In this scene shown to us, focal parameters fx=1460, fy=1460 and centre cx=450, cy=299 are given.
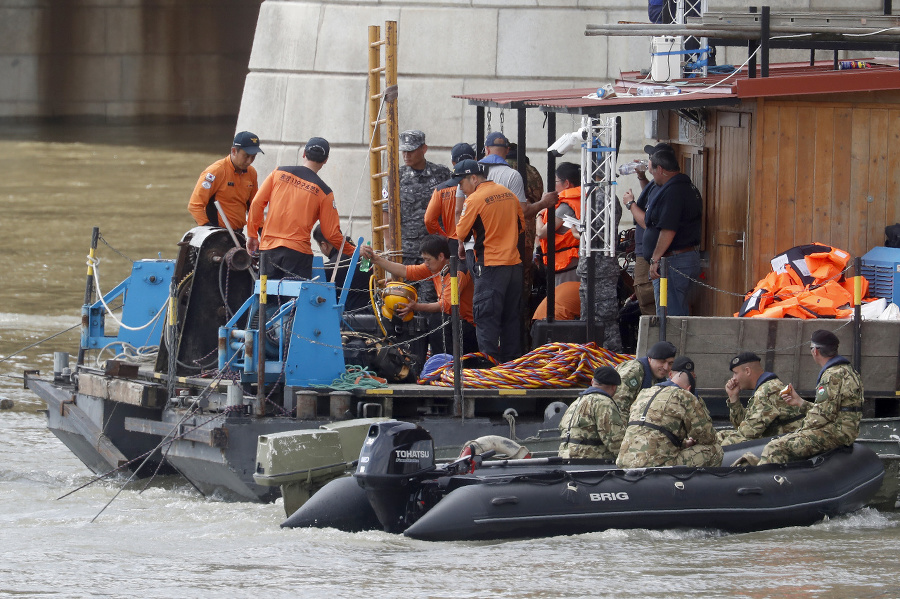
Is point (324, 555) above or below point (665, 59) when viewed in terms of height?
below

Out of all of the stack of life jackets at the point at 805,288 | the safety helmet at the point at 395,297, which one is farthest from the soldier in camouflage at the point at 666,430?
the safety helmet at the point at 395,297

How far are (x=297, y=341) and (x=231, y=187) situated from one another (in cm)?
269

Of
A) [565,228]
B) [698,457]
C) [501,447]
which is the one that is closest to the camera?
[698,457]

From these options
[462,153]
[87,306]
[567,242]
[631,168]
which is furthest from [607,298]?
[87,306]

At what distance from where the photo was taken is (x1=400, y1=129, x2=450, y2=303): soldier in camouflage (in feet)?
44.1

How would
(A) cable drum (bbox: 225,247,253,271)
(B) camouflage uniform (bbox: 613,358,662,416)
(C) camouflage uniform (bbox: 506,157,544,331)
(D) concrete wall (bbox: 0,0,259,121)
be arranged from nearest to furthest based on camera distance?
(B) camouflage uniform (bbox: 613,358,662,416), (A) cable drum (bbox: 225,247,253,271), (C) camouflage uniform (bbox: 506,157,544,331), (D) concrete wall (bbox: 0,0,259,121)

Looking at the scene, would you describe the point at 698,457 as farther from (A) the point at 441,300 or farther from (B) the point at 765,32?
(B) the point at 765,32

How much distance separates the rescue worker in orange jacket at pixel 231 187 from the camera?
41.3 ft

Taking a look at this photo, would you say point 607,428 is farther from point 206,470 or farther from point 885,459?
point 206,470

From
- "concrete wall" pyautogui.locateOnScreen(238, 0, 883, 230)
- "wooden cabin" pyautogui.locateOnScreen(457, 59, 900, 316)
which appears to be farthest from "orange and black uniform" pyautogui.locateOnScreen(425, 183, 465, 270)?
"concrete wall" pyautogui.locateOnScreen(238, 0, 883, 230)

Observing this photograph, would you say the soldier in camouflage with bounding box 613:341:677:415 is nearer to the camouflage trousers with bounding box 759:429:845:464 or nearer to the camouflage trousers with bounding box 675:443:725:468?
the camouflage trousers with bounding box 675:443:725:468

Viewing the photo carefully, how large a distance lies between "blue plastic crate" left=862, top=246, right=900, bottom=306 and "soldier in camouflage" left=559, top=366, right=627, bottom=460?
278 centimetres

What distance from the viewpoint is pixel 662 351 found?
9969 millimetres

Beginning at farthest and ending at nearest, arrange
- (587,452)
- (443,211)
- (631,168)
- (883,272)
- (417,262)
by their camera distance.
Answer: (417,262) < (443,211) < (631,168) < (883,272) < (587,452)
